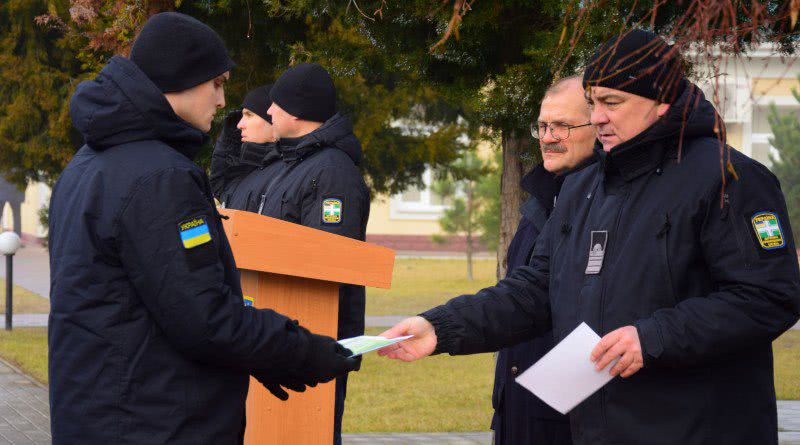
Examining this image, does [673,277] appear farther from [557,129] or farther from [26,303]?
[26,303]

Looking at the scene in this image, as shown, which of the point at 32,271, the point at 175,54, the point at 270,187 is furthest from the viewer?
the point at 32,271

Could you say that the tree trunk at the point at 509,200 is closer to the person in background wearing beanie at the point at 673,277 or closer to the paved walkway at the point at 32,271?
the person in background wearing beanie at the point at 673,277

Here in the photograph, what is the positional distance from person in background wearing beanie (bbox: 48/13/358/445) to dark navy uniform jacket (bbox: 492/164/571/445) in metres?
1.29

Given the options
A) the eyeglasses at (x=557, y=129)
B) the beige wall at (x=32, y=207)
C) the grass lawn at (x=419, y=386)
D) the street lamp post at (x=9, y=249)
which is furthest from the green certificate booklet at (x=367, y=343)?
the beige wall at (x=32, y=207)

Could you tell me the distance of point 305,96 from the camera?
562 centimetres

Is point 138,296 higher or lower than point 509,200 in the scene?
higher

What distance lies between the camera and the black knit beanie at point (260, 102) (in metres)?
6.48

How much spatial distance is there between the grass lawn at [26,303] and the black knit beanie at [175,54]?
14.8 metres

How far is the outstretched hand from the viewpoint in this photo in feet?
11.3

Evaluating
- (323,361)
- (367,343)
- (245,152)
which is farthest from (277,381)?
(245,152)

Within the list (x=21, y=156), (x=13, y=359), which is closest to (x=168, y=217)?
(x=13, y=359)

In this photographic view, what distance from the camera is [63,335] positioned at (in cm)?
282

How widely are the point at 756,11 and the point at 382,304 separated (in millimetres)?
17685

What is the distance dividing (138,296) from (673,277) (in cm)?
139
